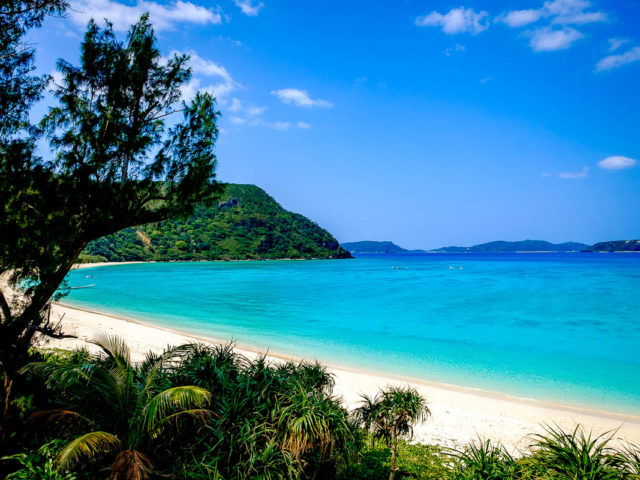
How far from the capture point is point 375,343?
19438 mm

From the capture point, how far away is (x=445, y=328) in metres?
23.9

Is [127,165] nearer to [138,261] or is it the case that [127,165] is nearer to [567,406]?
[567,406]

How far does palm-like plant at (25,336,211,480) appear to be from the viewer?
419 cm

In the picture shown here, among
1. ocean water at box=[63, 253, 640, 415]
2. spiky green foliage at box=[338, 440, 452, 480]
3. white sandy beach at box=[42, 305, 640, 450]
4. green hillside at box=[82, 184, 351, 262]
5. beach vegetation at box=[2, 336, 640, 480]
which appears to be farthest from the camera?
green hillside at box=[82, 184, 351, 262]

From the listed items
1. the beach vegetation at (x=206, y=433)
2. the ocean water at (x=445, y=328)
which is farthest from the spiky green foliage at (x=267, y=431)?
the ocean water at (x=445, y=328)

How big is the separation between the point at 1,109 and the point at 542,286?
5530cm

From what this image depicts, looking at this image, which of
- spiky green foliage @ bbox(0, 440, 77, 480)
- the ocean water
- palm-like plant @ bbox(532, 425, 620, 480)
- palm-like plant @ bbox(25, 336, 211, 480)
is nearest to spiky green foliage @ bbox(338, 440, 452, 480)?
palm-like plant @ bbox(532, 425, 620, 480)

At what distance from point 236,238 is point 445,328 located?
91.8 m

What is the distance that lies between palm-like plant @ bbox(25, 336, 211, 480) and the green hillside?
81030 millimetres

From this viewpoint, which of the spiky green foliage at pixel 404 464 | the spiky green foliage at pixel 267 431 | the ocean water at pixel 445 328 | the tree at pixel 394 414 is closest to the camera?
the spiky green foliage at pixel 267 431

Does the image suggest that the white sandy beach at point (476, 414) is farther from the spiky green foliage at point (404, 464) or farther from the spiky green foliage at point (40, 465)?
the spiky green foliage at point (40, 465)

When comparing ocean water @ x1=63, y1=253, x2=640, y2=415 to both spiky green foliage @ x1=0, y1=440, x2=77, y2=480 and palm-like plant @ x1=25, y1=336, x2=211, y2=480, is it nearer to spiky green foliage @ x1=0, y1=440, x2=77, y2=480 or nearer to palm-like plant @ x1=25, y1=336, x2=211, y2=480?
palm-like plant @ x1=25, y1=336, x2=211, y2=480

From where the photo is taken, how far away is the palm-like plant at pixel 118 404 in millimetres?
4188

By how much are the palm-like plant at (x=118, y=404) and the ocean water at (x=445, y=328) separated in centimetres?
728
